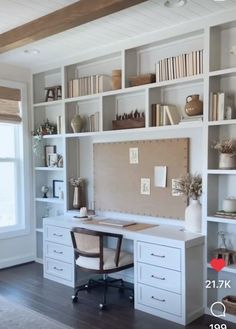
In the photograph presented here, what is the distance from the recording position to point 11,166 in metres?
4.98

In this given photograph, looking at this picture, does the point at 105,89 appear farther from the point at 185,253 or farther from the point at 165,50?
the point at 185,253

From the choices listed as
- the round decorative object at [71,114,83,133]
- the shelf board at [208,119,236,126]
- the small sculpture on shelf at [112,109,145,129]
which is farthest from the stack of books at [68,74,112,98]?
the shelf board at [208,119,236,126]

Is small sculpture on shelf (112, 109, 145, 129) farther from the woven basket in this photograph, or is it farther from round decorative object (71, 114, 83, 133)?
the woven basket

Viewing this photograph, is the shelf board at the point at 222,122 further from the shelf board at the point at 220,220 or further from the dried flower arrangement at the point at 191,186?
the shelf board at the point at 220,220

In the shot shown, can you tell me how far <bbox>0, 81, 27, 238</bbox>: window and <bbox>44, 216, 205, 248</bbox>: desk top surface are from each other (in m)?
1.10

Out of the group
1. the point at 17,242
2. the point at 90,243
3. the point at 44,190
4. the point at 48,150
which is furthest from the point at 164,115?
the point at 17,242

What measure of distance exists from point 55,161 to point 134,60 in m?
1.78

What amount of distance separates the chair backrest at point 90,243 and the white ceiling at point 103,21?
6.56 feet

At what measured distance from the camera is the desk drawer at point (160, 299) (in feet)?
10.6

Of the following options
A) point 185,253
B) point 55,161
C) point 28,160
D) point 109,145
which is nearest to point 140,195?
point 109,145

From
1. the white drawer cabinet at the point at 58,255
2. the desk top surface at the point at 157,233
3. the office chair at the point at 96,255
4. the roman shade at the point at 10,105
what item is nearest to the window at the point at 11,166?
the roman shade at the point at 10,105

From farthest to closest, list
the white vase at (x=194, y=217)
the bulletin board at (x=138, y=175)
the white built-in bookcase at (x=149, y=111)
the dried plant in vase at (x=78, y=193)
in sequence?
1. the dried plant in vase at (x=78, y=193)
2. the bulletin board at (x=138, y=175)
3. the white vase at (x=194, y=217)
4. the white built-in bookcase at (x=149, y=111)

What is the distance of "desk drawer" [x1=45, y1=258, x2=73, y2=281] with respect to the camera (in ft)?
13.6

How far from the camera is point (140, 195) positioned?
4.13m
